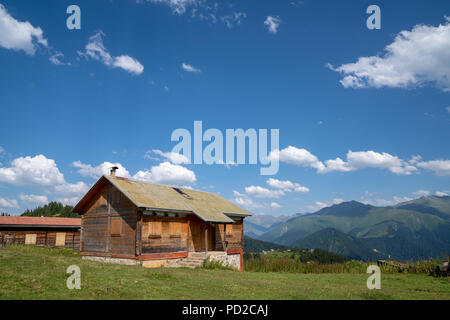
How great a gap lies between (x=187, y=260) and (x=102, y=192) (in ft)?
28.5

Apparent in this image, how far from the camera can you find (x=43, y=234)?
120ft

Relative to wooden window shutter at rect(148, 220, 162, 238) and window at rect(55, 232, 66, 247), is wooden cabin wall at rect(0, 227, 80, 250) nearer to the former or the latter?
window at rect(55, 232, 66, 247)

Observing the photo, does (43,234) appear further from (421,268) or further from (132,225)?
(421,268)

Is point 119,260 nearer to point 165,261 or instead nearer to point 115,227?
point 115,227

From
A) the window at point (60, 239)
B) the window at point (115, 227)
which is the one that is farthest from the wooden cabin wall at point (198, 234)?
the window at point (60, 239)

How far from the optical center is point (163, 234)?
2392cm

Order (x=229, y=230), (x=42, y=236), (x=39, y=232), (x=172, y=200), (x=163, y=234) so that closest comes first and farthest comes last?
(x=163, y=234) → (x=172, y=200) → (x=229, y=230) → (x=39, y=232) → (x=42, y=236)

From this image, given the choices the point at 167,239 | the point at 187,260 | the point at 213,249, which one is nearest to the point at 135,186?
the point at 167,239

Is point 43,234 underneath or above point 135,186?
underneath

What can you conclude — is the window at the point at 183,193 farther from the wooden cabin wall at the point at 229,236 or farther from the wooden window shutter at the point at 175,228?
the wooden window shutter at the point at 175,228

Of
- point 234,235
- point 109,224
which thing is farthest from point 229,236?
point 109,224

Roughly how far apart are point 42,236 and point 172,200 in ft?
65.0

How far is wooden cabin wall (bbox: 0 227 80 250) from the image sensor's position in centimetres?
3378

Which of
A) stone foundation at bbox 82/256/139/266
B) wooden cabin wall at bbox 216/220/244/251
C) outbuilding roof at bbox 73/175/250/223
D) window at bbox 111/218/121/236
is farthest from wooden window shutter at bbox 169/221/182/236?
wooden cabin wall at bbox 216/220/244/251
